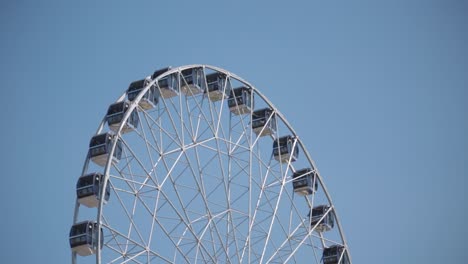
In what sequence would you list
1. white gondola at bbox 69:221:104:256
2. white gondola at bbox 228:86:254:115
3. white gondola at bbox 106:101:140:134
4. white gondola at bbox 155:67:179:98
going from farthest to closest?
white gondola at bbox 228:86:254:115
white gondola at bbox 155:67:179:98
white gondola at bbox 106:101:140:134
white gondola at bbox 69:221:104:256

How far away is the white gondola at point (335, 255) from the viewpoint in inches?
2416

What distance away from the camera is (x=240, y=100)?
61062 mm

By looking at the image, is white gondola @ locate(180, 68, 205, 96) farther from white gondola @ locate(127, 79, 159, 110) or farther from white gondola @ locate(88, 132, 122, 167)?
white gondola @ locate(88, 132, 122, 167)

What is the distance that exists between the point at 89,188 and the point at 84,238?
6.70ft

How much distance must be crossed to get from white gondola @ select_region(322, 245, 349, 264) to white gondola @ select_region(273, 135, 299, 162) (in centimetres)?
432

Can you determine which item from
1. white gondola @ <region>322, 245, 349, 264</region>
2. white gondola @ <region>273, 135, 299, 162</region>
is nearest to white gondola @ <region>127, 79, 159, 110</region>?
white gondola @ <region>273, 135, 299, 162</region>

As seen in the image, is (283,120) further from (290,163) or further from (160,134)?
(160,134)

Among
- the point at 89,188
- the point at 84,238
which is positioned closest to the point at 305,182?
the point at 89,188

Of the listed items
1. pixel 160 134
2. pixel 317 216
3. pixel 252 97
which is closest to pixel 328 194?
pixel 317 216

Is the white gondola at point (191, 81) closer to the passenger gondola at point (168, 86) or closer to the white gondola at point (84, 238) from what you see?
the passenger gondola at point (168, 86)

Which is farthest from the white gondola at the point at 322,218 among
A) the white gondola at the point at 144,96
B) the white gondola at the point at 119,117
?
the white gondola at the point at 119,117

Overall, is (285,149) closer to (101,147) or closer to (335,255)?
(335,255)

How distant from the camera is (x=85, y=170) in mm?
52406

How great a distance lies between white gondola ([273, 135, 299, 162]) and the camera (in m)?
61.9
